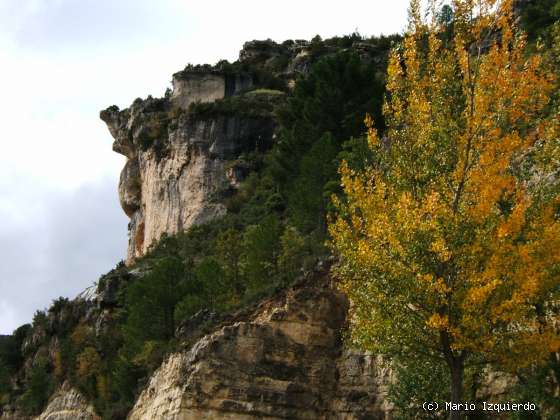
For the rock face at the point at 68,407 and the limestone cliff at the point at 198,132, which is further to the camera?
the limestone cliff at the point at 198,132

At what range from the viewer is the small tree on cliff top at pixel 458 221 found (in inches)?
683

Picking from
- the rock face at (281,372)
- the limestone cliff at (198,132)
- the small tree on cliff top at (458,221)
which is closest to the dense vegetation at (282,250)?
the small tree on cliff top at (458,221)

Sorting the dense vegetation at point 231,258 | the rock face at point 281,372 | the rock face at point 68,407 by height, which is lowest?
the rock face at point 281,372

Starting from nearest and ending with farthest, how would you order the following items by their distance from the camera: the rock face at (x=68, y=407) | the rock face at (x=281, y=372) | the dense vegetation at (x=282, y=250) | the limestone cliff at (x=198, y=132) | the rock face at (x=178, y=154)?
the dense vegetation at (x=282, y=250) → the rock face at (x=281, y=372) → the rock face at (x=68, y=407) → the rock face at (x=178, y=154) → the limestone cliff at (x=198, y=132)

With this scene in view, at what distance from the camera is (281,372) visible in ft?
88.2

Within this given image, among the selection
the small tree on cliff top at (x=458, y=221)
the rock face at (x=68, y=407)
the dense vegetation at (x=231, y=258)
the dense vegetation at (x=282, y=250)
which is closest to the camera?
the small tree on cliff top at (x=458, y=221)

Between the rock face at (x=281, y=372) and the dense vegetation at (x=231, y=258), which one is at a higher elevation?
the dense vegetation at (x=231, y=258)

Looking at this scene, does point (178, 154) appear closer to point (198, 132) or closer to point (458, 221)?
point (198, 132)

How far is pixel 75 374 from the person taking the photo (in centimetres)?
4869

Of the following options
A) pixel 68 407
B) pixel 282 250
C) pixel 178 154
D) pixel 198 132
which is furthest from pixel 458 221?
pixel 178 154

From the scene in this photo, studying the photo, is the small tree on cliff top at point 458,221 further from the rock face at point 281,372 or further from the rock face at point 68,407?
the rock face at point 68,407

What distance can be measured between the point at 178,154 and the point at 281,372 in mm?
44152

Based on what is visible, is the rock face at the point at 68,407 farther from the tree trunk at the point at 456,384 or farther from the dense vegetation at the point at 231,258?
the tree trunk at the point at 456,384

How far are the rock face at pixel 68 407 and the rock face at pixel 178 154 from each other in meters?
19.0
